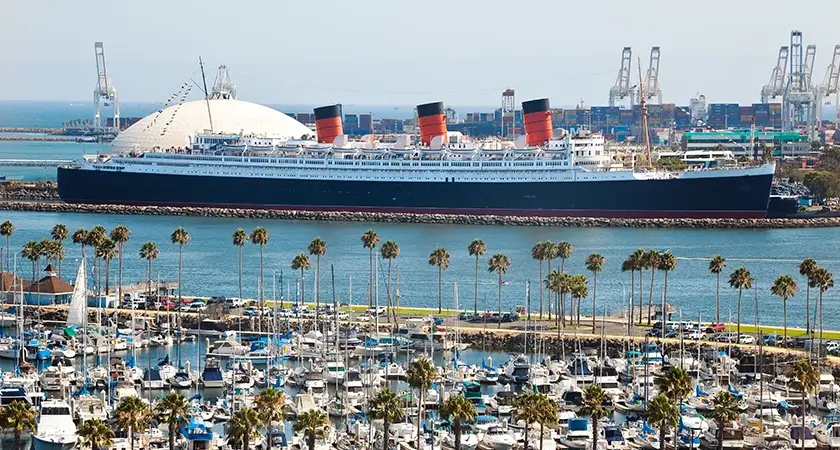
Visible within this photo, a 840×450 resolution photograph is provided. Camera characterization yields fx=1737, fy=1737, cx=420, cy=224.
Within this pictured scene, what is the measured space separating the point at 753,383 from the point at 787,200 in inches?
1969

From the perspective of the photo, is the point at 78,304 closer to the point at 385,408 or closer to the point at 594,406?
the point at 385,408

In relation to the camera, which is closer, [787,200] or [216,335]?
[216,335]

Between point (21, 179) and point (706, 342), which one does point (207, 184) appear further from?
point (706, 342)

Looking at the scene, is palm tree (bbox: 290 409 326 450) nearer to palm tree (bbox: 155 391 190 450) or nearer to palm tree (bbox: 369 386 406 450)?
palm tree (bbox: 369 386 406 450)

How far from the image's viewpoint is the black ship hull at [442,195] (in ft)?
281

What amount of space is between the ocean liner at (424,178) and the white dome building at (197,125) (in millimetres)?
4985

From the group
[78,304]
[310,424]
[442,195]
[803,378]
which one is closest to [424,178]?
[442,195]

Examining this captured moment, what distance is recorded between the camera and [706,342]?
42906mm

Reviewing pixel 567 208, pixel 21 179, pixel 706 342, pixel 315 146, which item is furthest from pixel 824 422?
pixel 21 179

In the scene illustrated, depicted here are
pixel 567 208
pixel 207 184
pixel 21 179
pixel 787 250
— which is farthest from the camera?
pixel 21 179

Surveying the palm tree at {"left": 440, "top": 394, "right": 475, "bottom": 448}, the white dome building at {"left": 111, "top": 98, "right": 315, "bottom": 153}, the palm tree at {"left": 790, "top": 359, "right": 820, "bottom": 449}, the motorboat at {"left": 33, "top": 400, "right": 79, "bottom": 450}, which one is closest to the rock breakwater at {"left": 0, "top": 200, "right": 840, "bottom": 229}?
the white dome building at {"left": 111, "top": 98, "right": 315, "bottom": 153}

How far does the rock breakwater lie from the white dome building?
12.0 meters

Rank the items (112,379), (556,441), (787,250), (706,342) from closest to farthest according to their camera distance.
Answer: (556,441) → (112,379) → (706,342) → (787,250)

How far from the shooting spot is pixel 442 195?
89.4 meters
